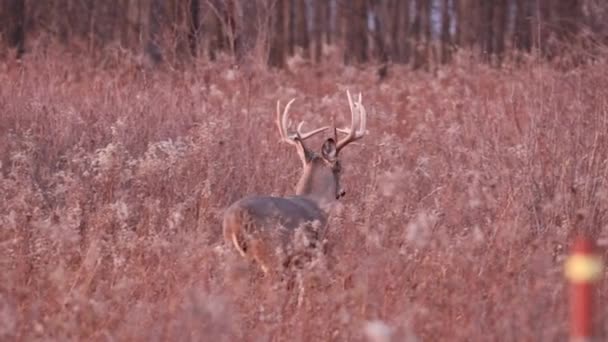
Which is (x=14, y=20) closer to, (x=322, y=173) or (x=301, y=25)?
(x=301, y=25)

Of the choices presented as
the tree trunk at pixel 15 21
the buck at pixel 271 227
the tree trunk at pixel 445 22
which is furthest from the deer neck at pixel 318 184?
the tree trunk at pixel 445 22

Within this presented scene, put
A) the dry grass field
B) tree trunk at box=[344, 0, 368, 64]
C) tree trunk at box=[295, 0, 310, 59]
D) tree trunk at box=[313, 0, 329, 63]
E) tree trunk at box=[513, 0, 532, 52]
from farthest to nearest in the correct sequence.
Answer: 1. tree trunk at box=[313, 0, 329, 63]
2. tree trunk at box=[295, 0, 310, 59]
3. tree trunk at box=[344, 0, 368, 64]
4. tree trunk at box=[513, 0, 532, 52]
5. the dry grass field

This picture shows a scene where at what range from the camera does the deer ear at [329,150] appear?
Answer: 7.93 meters

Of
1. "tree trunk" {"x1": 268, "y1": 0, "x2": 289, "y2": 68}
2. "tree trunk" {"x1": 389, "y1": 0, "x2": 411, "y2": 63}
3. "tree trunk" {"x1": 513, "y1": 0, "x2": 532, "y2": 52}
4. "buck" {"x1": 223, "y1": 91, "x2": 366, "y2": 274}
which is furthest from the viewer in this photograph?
"tree trunk" {"x1": 389, "y1": 0, "x2": 411, "y2": 63}

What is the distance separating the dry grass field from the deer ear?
12.9 inches

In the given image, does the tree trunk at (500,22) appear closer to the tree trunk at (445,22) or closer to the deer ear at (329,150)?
the tree trunk at (445,22)

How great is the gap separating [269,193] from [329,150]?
104 cm

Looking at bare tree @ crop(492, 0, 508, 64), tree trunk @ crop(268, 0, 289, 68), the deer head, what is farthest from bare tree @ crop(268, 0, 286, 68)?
the deer head

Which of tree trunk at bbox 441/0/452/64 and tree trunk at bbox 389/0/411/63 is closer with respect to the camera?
tree trunk at bbox 389/0/411/63

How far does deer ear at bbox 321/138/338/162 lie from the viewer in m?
7.93

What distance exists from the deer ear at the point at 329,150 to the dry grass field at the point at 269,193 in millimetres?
327

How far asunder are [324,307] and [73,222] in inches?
64.5

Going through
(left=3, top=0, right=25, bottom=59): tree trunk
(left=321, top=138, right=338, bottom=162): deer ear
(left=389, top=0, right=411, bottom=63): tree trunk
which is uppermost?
(left=3, top=0, right=25, bottom=59): tree trunk

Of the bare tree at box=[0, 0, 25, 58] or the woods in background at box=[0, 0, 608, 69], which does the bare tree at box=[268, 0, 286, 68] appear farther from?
the bare tree at box=[0, 0, 25, 58]
